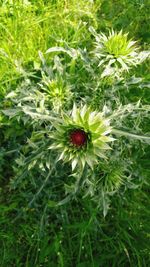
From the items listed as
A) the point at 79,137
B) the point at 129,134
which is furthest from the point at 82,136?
the point at 129,134

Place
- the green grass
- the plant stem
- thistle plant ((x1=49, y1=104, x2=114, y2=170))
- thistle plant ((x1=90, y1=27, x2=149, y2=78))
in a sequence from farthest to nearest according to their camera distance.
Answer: the green grass → thistle plant ((x1=90, y1=27, x2=149, y2=78)) → the plant stem → thistle plant ((x1=49, y1=104, x2=114, y2=170))

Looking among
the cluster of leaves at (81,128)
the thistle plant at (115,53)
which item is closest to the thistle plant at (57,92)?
the cluster of leaves at (81,128)

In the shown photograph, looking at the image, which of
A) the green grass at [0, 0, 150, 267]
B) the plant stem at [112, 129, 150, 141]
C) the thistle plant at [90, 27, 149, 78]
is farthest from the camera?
the green grass at [0, 0, 150, 267]

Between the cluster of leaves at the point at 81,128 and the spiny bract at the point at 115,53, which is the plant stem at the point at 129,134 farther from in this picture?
the spiny bract at the point at 115,53

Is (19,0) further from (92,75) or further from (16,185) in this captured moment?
(16,185)

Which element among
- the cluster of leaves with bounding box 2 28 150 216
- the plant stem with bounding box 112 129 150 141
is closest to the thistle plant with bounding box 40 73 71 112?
the cluster of leaves with bounding box 2 28 150 216

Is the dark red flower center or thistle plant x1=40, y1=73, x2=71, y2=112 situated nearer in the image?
the dark red flower center

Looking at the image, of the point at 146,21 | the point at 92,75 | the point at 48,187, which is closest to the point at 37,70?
the point at 92,75

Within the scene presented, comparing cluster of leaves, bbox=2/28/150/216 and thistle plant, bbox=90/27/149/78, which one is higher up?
thistle plant, bbox=90/27/149/78

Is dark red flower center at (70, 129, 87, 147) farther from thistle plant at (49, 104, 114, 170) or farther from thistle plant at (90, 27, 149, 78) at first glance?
thistle plant at (90, 27, 149, 78)
